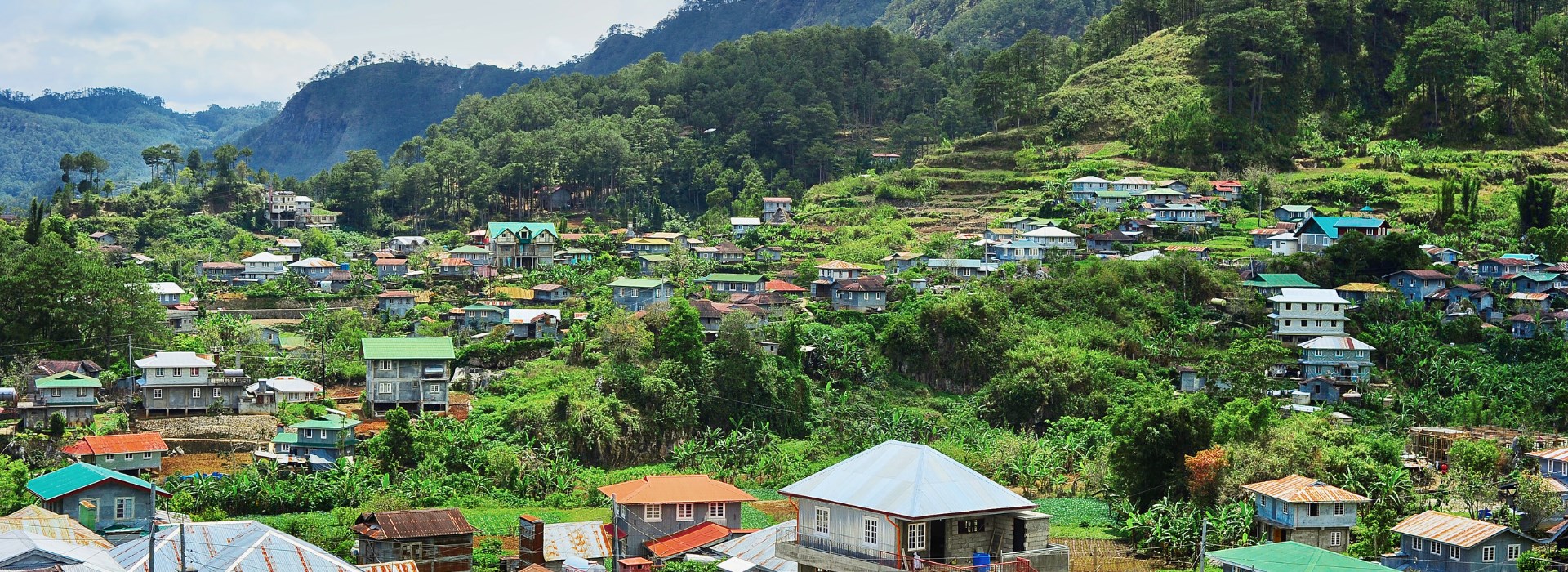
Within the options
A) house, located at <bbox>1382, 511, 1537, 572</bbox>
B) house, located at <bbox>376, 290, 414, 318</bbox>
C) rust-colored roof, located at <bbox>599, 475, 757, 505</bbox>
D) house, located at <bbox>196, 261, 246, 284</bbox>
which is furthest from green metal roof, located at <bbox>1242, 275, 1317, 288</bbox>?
house, located at <bbox>196, 261, 246, 284</bbox>

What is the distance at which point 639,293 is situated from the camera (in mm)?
53031

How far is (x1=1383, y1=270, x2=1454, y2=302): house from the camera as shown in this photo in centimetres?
4972

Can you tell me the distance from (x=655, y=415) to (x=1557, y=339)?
2706 centimetres

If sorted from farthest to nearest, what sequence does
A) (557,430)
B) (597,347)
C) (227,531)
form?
(597,347) → (557,430) → (227,531)

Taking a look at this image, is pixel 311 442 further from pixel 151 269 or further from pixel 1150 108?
pixel 1150 108

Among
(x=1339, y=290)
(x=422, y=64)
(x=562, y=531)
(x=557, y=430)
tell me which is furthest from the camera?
(x=422, y=64)

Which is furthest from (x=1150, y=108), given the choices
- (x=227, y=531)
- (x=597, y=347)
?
(x=227, y=531)

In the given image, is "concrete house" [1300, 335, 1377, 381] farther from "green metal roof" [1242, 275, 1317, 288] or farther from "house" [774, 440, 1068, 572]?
"house" [774, 440, 1068, 572]

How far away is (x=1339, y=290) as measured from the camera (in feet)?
164

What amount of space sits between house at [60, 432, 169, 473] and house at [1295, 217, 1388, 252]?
122 ft

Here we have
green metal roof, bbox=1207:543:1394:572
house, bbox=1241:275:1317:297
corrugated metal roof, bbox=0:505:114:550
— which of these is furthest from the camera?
house, bbox=1241:275:1317:297

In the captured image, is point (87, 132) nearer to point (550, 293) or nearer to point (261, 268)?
point (261, 268)

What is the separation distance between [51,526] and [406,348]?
16210mm

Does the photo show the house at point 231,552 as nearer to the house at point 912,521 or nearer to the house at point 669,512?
the house at point 669,512
